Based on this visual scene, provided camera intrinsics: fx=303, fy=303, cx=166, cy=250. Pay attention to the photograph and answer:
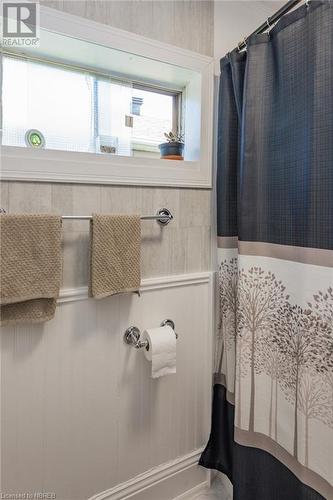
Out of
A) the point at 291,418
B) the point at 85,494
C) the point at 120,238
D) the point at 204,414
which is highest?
the point at 120,238

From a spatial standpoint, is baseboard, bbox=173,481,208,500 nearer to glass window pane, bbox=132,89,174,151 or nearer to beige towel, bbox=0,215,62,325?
beige towel, bbox=0,215,62,325

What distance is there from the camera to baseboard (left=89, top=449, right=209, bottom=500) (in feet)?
4.20

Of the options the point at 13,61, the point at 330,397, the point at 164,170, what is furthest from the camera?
the point at 164,170

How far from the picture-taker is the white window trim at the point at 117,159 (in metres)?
1.05

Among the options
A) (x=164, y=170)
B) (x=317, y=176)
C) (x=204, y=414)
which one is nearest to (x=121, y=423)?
(x=204, y=414)

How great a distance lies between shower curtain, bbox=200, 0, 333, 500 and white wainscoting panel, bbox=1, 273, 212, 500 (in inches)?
8.4

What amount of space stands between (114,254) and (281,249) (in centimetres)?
61

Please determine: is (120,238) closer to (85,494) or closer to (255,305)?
(255,305)

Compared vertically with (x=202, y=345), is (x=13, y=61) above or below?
above

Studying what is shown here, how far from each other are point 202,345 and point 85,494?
758 millimetres

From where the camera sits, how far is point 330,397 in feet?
3.14

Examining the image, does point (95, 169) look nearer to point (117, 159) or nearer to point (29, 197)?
point (117, 159)

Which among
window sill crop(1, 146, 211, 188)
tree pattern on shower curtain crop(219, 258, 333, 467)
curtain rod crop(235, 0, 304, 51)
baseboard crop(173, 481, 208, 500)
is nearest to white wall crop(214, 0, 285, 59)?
curtain rod crop(235, 0, 304, 51)

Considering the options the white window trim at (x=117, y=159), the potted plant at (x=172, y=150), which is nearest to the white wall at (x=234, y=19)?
the white window trim at (x=117, y=159)
